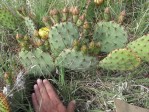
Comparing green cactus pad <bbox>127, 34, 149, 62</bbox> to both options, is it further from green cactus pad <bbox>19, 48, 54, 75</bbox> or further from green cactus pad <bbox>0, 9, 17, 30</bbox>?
green cactus pad <bbox>0, 9, 17, 30</bbox>

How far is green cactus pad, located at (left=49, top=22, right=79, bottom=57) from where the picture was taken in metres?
1.64

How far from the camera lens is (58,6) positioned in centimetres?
208

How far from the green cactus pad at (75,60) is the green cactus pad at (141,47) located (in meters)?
A: 0.20

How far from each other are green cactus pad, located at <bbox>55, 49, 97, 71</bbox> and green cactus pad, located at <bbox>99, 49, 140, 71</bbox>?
0.06m

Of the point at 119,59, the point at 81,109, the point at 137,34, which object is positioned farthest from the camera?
the point at 137,34

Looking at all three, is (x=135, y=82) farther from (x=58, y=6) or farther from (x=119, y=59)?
(x=58, y=6)

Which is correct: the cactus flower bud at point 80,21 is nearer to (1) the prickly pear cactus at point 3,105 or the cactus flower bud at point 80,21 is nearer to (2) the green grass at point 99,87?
(2) the green grass at point 99,87

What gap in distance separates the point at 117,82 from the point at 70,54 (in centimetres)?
34

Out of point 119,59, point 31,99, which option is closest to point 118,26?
point 119,59

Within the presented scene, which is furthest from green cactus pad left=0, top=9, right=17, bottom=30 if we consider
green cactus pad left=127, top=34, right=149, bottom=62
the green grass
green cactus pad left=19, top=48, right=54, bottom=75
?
green cactus pad left=127, top=34, right=149, bottom=62

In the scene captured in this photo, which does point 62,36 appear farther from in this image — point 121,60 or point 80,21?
point 121,60

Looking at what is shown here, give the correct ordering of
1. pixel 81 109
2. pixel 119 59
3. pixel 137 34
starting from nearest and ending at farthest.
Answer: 1. pixel 119 59
2. pixel 81 109
3. pixel 137 34

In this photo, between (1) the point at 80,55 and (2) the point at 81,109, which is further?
(2) the point at 81,109

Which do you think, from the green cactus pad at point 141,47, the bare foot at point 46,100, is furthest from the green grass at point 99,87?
the green cactus pad at point 141,47
